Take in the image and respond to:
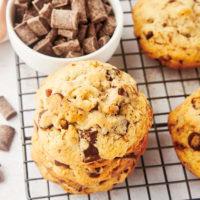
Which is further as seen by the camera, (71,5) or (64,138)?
(71,5)

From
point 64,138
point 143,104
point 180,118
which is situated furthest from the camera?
point 180,118

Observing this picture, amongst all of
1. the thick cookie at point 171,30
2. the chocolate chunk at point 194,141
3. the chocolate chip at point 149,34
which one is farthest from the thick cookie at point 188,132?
the chocolate chip at point 149,34

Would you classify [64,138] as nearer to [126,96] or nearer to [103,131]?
[103,131]

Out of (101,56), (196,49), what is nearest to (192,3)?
(196,49)

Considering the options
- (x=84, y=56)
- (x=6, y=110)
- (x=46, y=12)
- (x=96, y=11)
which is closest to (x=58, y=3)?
(x=46, y=12)

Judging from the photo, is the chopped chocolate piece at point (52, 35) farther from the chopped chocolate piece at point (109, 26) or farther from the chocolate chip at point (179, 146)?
the chocolate chip at point (179, 146)

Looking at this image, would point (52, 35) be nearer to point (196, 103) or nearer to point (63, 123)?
point (63, 123)
